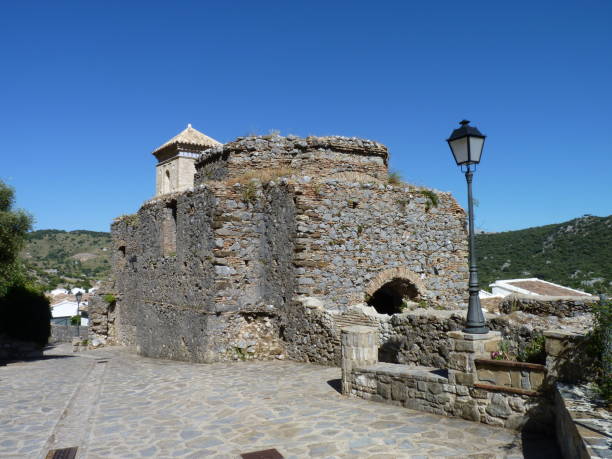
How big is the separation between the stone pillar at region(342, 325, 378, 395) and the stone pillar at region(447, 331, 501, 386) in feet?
5.84

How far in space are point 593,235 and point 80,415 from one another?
47680 mm

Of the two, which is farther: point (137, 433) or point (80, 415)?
point (80, 415)

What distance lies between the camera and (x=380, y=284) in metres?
13.0

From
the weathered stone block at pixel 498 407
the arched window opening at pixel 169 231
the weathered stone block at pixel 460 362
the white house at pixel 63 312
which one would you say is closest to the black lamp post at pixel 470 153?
the weathered stone block at pixel 460 362

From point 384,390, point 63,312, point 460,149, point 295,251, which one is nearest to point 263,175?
point 295,251

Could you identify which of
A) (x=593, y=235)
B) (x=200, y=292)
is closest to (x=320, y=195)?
(x=200, y=292)

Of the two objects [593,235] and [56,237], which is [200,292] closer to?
[593,235]

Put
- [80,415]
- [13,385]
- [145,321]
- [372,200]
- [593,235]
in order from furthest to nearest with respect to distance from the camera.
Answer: [593,235] < [145,321] < [372,200] < [13,385] < [80,415]

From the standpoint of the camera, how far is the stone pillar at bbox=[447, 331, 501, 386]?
21.3 feet

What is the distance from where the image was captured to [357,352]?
8250 mm

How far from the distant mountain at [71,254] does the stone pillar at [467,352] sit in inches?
3137

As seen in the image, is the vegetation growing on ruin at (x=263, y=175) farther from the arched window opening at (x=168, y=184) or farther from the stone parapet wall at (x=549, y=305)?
the arched window opening at (x=168, y=184)

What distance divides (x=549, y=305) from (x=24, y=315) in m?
24.4

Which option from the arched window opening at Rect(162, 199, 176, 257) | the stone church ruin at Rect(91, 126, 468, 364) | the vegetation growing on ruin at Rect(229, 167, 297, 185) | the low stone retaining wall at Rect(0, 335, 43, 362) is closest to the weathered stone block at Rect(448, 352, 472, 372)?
the stone church ruin at Rect(91, 126, 468, 364)
